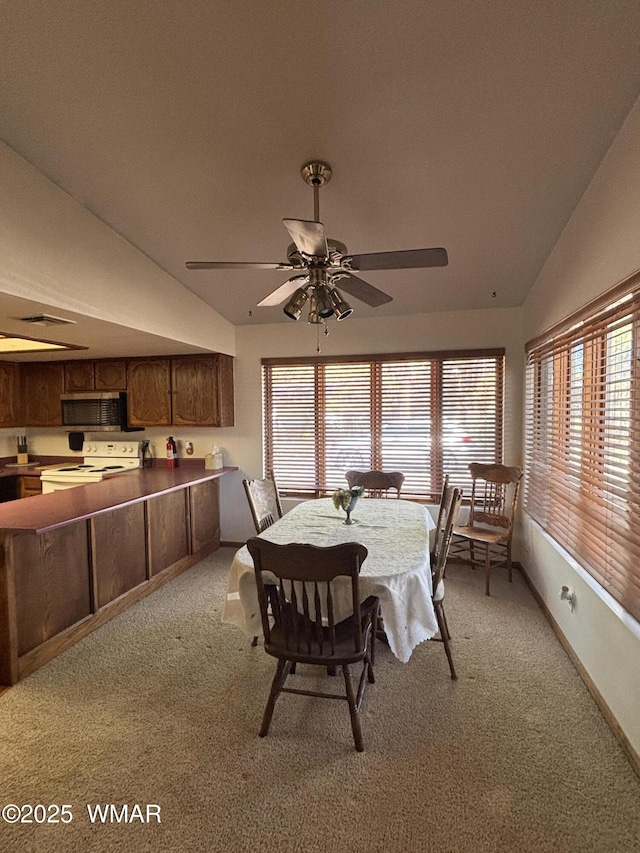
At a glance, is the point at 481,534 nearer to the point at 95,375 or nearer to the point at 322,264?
the point at 322,264

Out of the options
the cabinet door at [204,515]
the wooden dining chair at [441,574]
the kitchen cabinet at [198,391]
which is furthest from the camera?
the kitchen cabinet at [198,391]

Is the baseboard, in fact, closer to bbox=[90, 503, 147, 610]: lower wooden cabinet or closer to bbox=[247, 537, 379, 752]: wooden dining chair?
bbox=[247, 537, 379, 752]: wooden dining chair

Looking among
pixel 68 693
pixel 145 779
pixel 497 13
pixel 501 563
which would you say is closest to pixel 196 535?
pixel 68 693

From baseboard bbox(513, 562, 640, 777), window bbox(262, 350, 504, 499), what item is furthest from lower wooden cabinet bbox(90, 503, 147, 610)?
baseboard bbox(513, 562, 640, 777)

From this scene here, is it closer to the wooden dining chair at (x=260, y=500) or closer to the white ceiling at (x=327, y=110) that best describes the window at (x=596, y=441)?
the white ceiling at (x=327, y=110)

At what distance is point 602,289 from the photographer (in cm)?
215

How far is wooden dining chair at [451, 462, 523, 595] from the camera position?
3.65 meters

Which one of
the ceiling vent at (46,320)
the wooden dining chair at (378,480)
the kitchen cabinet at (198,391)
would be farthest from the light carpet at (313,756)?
the kitchen cabinet at (198,391)

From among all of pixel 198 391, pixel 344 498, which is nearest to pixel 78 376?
pixel 198 391

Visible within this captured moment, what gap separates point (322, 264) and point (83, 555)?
8.10ft

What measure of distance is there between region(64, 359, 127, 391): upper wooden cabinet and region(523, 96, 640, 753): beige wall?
4.03 meters

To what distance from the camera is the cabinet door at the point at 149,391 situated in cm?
442

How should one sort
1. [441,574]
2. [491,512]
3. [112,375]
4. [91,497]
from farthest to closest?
[112,375] < [491,512] < [91,497] < [441,574]

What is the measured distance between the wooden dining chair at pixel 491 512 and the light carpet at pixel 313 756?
95 centimetres
